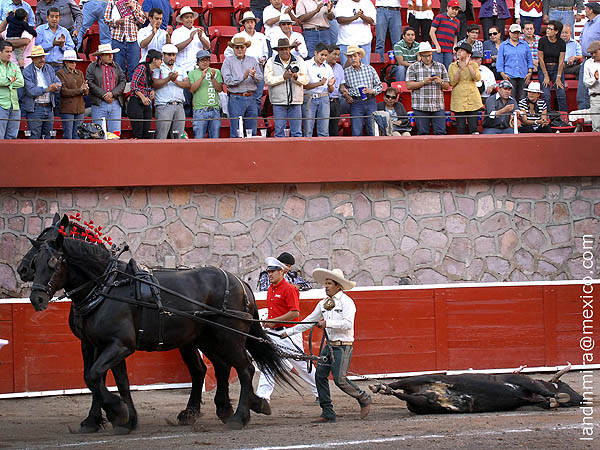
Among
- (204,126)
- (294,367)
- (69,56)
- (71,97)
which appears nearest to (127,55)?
(69,56)

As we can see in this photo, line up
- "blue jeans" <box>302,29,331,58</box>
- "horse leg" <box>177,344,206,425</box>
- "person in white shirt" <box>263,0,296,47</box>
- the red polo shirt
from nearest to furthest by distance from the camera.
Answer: "horse leg" <box>177,344,206,425</box>
the red polo shirt
"person in white shirt" <box>263,0,296,47</box>
"blue jeans" <box>302,29,331,58</box>

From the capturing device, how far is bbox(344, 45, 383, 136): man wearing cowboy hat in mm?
13719

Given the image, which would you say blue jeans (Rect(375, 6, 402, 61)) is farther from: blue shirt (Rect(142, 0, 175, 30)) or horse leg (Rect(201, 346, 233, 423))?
horse leg (Rect(201, 346, 233, 423))

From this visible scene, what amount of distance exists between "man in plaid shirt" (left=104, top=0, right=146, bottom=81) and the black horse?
5.89m

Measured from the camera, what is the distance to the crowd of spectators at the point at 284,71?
1279 cm

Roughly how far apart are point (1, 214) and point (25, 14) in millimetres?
3184

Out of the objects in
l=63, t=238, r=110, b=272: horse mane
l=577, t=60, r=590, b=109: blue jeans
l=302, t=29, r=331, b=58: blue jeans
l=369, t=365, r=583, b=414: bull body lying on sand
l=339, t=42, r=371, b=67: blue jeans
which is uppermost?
l=302, t=29, r=331, b=58: blue jeans

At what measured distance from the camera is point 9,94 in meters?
12.1

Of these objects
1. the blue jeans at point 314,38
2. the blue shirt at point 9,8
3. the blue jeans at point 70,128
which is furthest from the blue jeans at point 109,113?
the blue jeans at point 314,38

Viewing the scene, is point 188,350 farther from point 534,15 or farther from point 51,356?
point 534,15

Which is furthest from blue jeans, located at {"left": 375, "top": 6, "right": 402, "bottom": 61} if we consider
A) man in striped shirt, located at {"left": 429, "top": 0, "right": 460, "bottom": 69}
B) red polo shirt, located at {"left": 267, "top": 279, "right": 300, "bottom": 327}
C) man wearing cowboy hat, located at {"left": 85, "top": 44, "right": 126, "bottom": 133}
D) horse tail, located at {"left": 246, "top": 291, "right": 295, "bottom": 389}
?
horse tail, located at {"left": 246, "top": 291, "right": 295, "bottom": 389}

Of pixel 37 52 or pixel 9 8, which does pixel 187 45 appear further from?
pixel 9 8

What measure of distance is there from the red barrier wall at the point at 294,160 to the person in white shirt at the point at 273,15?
8.46 feet

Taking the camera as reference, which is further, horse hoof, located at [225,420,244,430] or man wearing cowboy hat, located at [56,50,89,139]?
man wearing cowboy hat, located at [56,50,89,139]
